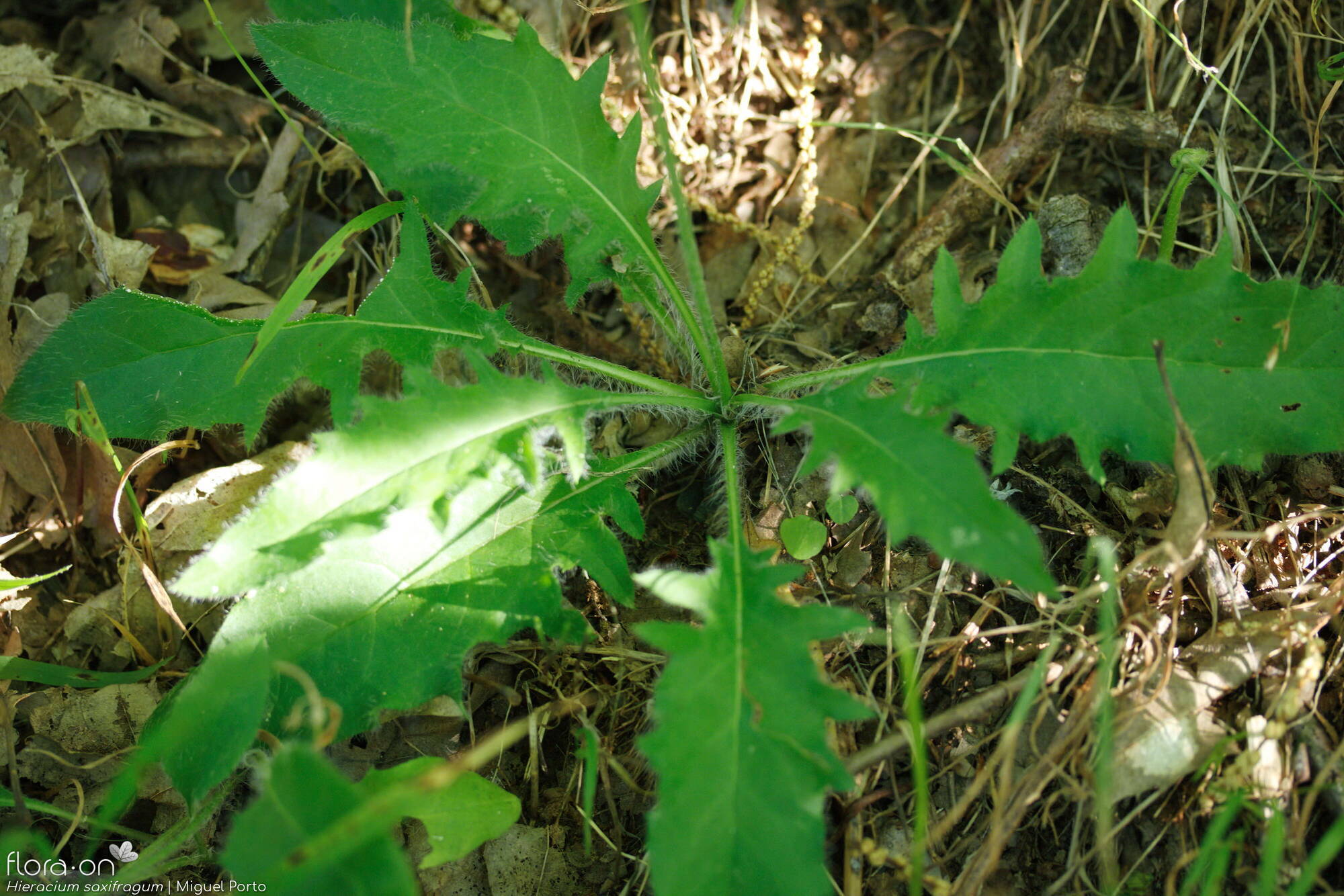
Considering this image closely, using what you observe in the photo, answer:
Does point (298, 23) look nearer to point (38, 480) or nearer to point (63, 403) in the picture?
point (63, 403)

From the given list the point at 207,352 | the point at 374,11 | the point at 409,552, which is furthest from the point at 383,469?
the point at 374,11

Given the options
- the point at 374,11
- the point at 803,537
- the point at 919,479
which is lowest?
the point at 803,537

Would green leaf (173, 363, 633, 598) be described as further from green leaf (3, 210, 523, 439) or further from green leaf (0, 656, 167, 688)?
green leaf (0, 656, 167, 688)

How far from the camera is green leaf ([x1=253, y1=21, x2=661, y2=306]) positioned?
78.4 inches

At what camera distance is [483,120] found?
6.66 ft

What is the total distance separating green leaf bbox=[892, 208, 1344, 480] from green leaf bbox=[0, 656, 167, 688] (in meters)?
1.89

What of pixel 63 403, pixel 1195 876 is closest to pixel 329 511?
pixel 63 403

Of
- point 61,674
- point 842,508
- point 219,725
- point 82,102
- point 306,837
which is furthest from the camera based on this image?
point 82,102

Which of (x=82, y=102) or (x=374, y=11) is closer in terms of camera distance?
(x=374, y=11)

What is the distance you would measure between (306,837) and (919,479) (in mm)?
1147

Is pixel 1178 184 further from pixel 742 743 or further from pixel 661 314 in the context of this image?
pixel 742 743

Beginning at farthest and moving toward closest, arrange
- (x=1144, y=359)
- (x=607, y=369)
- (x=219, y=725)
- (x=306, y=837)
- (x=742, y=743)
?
(x=607, y=369)
(x=1144, y=359)
(x=219, y=725)
(x=742, y=743)
(x=306, y=837)

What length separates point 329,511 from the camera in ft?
4.82

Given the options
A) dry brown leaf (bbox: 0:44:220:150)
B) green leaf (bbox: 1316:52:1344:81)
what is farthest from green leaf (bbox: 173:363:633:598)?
green leaf (bbox: 1316:52:1344:81)
